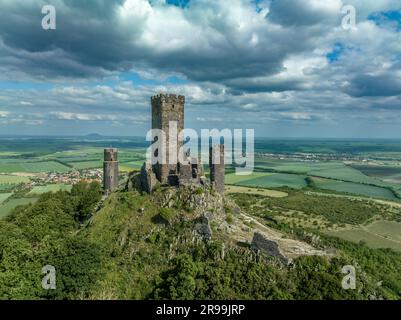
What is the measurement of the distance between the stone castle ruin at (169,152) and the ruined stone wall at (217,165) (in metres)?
4.05

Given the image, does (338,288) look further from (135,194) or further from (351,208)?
(351,208)

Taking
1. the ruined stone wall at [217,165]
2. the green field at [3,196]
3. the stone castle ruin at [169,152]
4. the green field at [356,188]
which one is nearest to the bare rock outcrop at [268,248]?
the stone castle ruin at [169,152]

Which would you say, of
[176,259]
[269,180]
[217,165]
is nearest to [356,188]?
[269,180]

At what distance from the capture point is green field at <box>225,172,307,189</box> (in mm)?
129625

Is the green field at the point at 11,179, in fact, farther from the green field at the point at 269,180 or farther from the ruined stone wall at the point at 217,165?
the ruined stone wall at the point at 217,165

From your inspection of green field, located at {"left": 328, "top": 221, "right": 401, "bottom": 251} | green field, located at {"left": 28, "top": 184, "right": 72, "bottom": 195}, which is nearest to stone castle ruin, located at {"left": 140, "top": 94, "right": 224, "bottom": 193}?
green field, located at {"left": 328, "top": 221, "right": 401, "bottom": 251}

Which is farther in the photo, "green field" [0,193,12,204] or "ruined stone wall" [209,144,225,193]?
"green field" [0,193,12,204]

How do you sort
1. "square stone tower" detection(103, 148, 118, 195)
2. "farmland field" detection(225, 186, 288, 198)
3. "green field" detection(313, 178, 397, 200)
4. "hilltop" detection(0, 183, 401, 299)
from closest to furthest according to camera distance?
"hilltop" detection(0, 183, 401, 299) < "square stone tower" detection(103, 148, 118, 195) < "farmland field" detection(225, 186, 288, 198) < "green field" detection(313, 178, 397, 200)

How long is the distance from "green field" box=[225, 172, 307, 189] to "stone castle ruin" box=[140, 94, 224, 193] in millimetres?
91195

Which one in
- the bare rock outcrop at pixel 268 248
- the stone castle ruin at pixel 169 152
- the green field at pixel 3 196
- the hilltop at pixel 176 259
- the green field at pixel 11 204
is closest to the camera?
the hilltop at pixel 176 259

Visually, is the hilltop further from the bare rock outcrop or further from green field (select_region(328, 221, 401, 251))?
green field (select_region(328, 221, 401, 251))

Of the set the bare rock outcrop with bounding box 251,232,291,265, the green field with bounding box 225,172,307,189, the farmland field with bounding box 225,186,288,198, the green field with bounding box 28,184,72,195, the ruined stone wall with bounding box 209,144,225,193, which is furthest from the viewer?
the green field with bounding box 225,172,307,189

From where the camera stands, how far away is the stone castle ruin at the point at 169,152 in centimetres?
3731

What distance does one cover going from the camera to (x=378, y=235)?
6788 cm
